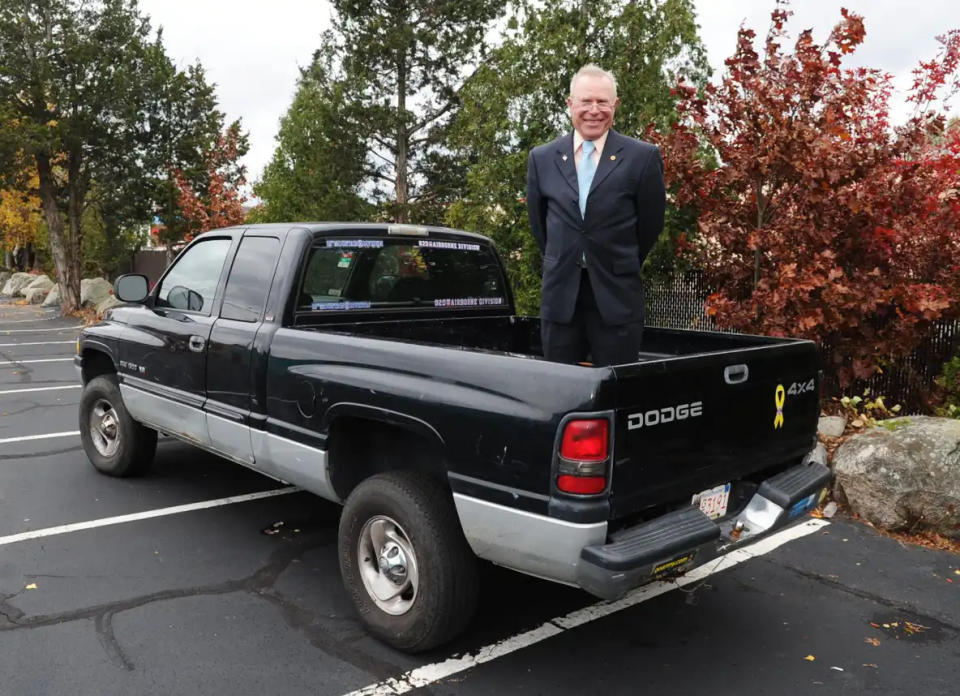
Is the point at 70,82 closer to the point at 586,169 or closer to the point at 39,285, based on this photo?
the point at 39,285

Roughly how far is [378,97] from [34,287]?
16.2 metres

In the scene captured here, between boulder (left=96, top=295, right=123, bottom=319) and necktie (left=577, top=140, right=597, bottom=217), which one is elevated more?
necktie (left=577, top=140, right=597, bottom=217)

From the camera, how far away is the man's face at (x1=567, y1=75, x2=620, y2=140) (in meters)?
3.38

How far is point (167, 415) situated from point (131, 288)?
1015mm

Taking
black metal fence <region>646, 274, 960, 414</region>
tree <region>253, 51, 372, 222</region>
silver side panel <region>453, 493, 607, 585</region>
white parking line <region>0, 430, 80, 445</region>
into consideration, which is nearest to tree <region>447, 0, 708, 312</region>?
black metal fence <region>646, 274, 960, 414</region>

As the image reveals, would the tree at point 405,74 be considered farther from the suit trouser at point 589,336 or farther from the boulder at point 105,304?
the suit trouser at point 589,336

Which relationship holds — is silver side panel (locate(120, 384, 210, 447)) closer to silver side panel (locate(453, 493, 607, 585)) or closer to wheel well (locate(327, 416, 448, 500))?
wheel well (locate(327, 416, 448, 500))

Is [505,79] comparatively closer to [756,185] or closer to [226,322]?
[756,185]

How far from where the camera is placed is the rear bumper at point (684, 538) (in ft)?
8.61

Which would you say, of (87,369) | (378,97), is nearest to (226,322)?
(87,369)

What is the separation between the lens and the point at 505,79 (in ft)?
29.2

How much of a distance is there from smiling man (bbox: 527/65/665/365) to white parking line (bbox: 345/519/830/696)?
1.16 metres

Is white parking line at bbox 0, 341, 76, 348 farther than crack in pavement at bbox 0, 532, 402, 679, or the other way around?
white parking line at bbox 0, 341, 76, 348

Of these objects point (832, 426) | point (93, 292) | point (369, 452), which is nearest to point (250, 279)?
point (369, 452)
